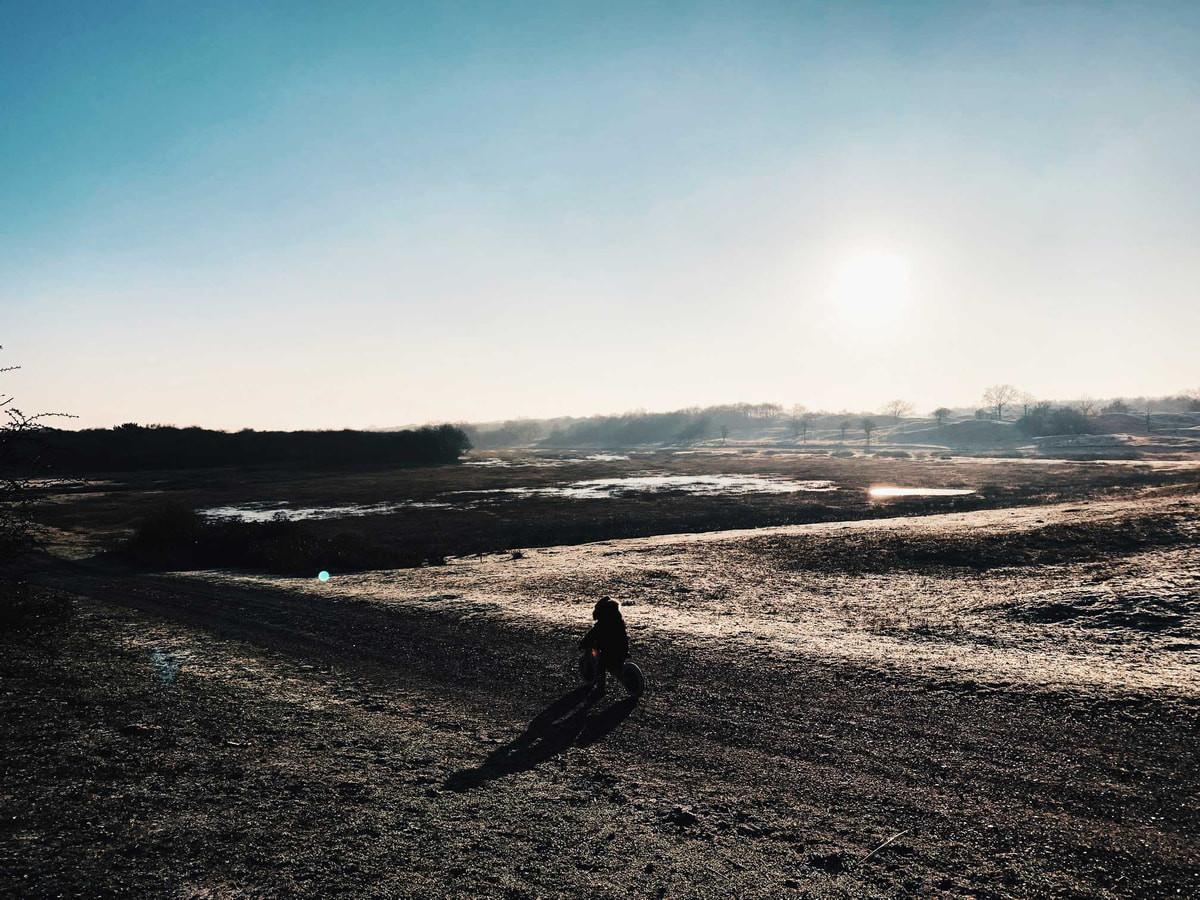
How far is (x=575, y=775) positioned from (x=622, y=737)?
1627 mm

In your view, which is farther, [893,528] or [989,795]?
[893,528]

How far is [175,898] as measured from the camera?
7199 mm

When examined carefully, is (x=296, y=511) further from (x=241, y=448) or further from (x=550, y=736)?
(x=241, y=448)

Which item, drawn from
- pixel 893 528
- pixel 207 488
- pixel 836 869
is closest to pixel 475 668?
pixel 836 869

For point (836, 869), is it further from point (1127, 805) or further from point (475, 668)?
point (475, 668)

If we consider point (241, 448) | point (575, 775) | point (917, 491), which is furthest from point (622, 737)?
point (241, 448)

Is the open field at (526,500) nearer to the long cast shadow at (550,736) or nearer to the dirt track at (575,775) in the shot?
the dirt track at (575,775)

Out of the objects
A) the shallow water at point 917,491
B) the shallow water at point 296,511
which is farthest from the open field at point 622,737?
the shallow water at point 917,491

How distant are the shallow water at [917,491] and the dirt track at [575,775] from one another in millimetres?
41907

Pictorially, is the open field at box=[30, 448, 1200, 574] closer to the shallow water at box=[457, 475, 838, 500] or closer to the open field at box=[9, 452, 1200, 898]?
the shallow water at box=[457, 475, 838, 500]

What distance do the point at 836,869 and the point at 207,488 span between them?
8397 cm

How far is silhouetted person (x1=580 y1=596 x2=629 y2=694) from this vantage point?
13.7 meters

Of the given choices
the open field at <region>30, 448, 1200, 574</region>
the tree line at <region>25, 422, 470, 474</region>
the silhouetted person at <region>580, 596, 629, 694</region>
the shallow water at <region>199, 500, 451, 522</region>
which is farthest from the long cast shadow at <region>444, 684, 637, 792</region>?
the tree line at <region>25, 422, 470, 474</region>

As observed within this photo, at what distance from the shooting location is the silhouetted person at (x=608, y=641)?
13.7m
